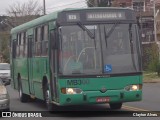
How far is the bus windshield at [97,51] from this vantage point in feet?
45.1

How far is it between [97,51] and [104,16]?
108 cm

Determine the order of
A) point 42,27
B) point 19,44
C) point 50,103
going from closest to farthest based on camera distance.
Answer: point 50,103, point 42,27, point 19,44

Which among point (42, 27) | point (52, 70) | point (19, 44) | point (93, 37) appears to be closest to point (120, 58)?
point (93, 37)

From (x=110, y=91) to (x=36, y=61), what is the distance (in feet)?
13.1

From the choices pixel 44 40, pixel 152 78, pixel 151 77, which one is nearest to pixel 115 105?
pixel 44 40

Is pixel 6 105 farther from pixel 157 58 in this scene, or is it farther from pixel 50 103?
pixel 157 58

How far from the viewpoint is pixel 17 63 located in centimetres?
2130

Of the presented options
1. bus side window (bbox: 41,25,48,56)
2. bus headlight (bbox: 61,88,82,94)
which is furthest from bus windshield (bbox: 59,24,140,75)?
bus side window (bbox: 41,25,48,56)

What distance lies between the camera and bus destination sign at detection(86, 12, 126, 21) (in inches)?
556

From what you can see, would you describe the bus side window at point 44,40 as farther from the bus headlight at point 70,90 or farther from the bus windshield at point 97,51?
the bus headlight at point 70,90

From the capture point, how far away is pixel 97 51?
13.8m

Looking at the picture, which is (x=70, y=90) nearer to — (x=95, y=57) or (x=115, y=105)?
A: (x=95, y=57)

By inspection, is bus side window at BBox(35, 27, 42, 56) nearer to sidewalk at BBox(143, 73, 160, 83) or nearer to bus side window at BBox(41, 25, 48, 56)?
bus side window at BBox(41, 25, 48, 56)

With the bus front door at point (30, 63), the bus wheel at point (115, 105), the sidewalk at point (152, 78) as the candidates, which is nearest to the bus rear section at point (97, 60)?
the bus wheel at point (115, 105)
